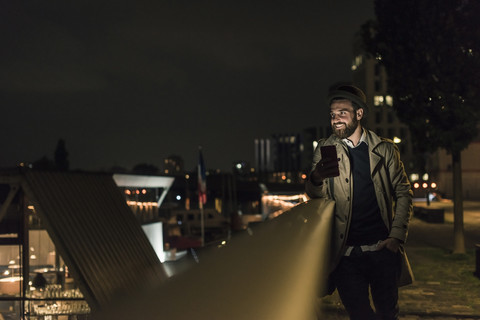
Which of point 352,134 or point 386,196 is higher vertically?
point 352,134

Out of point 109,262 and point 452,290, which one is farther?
point 109,262

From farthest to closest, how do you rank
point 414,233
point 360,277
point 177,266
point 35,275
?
point 414,233
point 35,275
point 360,277
point 177,266

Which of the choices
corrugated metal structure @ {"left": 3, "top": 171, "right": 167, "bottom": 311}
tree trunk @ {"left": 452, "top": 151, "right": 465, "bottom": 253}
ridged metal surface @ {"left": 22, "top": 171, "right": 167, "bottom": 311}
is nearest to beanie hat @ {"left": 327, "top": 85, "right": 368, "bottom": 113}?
corrugated metal structure @ {"left": 3, "top": 171, "right": 167, "bottom": 311}

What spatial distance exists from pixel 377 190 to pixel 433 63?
1329 cm

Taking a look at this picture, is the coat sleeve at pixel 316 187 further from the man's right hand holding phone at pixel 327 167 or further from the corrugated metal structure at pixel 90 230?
the corrugated metal structure at pixel 90 230

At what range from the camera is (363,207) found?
3449 millimetres

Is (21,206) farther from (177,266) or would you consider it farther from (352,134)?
(177,266)

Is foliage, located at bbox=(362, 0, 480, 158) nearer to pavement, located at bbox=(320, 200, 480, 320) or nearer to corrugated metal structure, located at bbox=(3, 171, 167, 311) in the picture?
pavement, located at bbox=(320, 200, 480, 320)

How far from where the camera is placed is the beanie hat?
11.2 ft

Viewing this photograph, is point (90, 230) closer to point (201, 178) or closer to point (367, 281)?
point (367, 281)

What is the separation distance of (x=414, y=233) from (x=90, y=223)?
15.2 m

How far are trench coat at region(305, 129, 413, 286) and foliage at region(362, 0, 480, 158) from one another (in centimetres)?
1250

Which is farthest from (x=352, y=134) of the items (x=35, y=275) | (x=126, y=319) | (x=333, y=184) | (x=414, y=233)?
(x=414, y=233)

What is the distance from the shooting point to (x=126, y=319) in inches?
53.3
